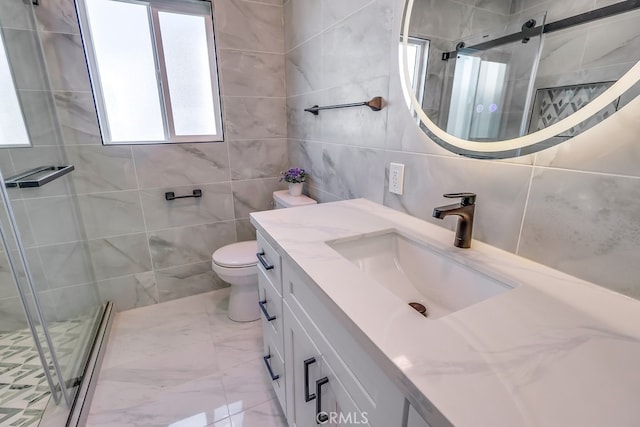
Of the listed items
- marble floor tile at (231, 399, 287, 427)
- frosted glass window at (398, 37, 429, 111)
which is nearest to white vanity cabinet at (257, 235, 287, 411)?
marble floor tile at (231, 399, 287, 427)

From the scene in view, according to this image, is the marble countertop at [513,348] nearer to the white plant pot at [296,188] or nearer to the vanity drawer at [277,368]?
the vanity drawer at [277,368]

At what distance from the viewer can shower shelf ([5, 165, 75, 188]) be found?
4.06 feet

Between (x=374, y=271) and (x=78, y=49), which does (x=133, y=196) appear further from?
(x=374, y=271)

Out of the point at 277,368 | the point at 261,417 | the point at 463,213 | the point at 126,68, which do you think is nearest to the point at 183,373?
the point at 261,417

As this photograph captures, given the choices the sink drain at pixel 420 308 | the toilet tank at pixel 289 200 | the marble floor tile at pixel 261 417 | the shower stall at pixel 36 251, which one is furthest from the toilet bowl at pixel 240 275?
the sink drain at pixel 420 308

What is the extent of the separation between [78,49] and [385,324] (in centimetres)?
211

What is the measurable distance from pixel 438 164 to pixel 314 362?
29.6 inches

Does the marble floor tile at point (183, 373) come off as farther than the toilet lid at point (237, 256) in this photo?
No

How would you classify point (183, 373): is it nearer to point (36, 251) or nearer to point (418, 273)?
point (36, 251)

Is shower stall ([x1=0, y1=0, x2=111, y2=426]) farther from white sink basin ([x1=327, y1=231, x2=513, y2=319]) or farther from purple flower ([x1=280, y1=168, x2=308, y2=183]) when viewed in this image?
white sink basin ([x1=327, y1=231, x2=513, y2=319])

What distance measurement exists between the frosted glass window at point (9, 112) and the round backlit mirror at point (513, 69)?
1.75 metres

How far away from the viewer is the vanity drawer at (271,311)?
1073mm
